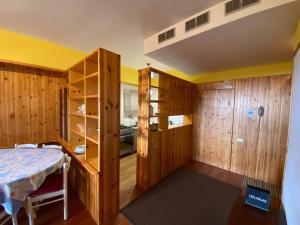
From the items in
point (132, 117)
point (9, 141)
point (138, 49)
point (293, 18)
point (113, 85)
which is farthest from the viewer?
point (132, 117)

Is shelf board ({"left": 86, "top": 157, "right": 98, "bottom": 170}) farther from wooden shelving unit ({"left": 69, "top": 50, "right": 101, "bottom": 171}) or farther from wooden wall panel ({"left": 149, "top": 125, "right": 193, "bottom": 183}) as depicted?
wooden wall panel ({"left": 149, "top": 125, "right": 193, "bottom": 183})

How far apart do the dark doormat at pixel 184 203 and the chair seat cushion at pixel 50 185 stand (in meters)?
1.00

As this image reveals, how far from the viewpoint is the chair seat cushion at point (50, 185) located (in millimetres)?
1700

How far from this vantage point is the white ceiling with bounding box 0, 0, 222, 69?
1.78 metres

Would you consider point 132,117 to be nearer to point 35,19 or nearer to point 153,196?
point 153,196

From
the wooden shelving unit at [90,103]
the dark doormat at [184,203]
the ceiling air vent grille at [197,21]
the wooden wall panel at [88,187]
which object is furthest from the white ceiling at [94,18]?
the dark doormat at [184,203]

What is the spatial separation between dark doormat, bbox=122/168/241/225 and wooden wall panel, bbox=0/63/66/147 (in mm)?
2493

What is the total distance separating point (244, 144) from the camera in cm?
334

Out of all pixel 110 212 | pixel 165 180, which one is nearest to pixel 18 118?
pixel 110 212

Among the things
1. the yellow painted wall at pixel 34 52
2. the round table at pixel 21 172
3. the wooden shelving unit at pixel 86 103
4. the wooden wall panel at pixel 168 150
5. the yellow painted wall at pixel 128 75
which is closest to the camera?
the round table at pixel 21 172

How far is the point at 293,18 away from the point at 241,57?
1332 mm

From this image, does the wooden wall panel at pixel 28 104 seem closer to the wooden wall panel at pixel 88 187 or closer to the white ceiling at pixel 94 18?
the white ceiling at pixel 94 18

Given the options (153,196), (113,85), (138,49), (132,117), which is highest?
(138,49)

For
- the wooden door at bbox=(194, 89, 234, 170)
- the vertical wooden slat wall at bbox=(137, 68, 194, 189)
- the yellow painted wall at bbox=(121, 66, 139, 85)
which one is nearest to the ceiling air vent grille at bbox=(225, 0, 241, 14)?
the vertical wooden slat wall at bbox=(137, 68, 194, 189)
